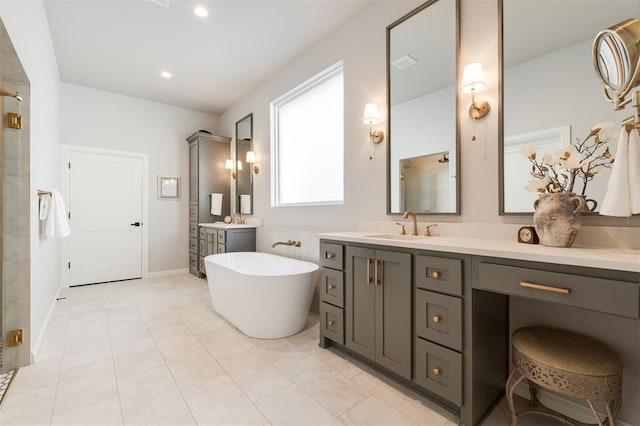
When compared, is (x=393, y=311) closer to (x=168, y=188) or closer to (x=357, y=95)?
(x=357, y=95)

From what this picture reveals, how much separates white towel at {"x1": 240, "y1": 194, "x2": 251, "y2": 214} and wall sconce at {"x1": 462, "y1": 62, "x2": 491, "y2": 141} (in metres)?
3.35

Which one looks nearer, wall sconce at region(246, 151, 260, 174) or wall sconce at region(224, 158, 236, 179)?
wall sconce at region(246, 151, 260, 174)

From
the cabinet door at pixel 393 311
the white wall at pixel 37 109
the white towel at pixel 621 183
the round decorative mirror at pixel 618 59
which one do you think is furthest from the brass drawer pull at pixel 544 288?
the white wall at pixel 37 109

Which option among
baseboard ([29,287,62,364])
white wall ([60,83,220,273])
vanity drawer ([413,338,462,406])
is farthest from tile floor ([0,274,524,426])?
white wall ([60,83,220,273])

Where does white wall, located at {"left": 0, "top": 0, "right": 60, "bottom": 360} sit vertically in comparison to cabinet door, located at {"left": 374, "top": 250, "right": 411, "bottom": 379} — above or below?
above

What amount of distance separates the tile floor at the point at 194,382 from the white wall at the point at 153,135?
2.23 metres

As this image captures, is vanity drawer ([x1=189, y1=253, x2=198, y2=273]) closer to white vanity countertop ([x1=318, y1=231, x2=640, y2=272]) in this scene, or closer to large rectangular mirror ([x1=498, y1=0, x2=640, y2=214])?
white vanity countertop ([x1=318, y1=231, x2=640, y2=272])

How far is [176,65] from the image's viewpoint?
364cm

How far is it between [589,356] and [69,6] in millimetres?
4581

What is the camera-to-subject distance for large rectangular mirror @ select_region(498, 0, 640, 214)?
1.42 m

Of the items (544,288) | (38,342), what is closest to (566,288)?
(544,288)

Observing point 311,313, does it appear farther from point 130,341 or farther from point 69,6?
point 69,6

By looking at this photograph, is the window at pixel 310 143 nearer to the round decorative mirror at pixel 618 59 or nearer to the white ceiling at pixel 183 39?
the white ceiling at pixel 183 39

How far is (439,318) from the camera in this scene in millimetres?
1512
